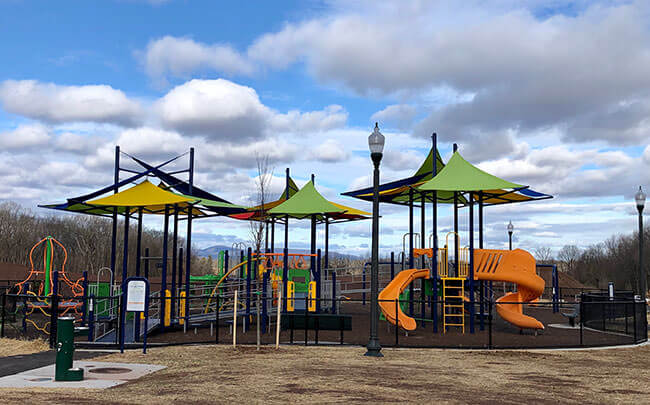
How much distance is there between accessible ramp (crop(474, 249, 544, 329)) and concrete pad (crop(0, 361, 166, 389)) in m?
11.8

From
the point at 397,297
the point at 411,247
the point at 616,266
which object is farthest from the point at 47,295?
the point at 616,266

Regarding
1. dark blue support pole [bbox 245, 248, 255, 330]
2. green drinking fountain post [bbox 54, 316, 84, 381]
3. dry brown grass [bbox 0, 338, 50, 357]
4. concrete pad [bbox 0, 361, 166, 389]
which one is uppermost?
dark blue support pole [bbox 245, 248, 255, 330]

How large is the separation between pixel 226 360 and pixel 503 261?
1069 centimetres

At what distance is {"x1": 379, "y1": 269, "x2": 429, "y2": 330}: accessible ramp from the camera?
19.0 meters

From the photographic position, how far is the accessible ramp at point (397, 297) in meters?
19.0

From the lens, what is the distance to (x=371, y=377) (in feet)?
37.5

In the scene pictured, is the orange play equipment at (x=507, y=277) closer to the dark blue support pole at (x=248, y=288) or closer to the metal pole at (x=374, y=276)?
the dark blue support pole at (x=248, y=288)

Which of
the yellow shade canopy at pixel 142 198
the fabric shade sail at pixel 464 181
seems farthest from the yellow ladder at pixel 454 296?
the yellow shade canopy at pixel 142 198

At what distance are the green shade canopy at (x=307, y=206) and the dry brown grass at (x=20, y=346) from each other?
27.1 ft

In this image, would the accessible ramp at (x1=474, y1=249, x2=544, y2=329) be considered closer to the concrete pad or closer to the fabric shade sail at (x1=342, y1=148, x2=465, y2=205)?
the fabric shade sail at (x1=342, y1=148, x2=465, y2=205)

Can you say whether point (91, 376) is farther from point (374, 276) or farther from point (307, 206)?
point (307, 206)

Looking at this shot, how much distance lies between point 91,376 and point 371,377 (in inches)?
201

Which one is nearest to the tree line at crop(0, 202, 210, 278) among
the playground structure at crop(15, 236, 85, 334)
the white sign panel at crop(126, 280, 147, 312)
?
the playground structure at crop(15, 236, 85, 334)

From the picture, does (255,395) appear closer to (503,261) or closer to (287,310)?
(287,310)
